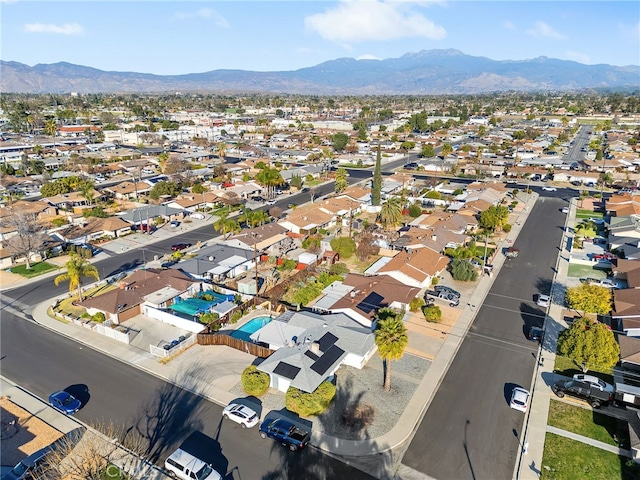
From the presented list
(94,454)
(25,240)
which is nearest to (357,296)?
(94,454)

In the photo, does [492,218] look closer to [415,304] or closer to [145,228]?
[415,304]

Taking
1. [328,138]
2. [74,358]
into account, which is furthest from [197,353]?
[328,138]

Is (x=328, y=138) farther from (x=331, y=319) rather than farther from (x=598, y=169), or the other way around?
(x=331, y=319)

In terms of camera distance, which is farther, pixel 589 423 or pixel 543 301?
pixel 543 301

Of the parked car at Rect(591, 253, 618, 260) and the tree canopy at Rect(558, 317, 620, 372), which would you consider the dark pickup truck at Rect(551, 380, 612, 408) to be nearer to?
the tree canopy at Rect(558, 317, 620, 372)

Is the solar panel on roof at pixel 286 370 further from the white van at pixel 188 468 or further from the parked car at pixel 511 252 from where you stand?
the parked car at pixel 511 252

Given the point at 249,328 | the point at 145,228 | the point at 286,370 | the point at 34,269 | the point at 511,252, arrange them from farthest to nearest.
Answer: the point at 145,228
the point at 511,252
the point at 34,269
the point at 249,328
the point at 286,370

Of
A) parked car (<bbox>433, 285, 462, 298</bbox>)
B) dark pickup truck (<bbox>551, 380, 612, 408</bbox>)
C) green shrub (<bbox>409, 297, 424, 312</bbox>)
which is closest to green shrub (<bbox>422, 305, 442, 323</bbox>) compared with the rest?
green shrub (<bbox>409, 297, 424, 312</bbox>)
